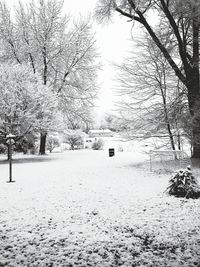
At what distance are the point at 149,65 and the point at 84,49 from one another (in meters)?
9.51

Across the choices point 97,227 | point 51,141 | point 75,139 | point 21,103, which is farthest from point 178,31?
point 75,139

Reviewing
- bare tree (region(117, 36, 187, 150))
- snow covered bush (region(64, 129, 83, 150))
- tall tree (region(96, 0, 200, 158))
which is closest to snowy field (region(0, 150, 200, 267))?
tall tree (region(96, 0, 200, 158))

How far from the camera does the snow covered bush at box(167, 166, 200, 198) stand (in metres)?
5.16

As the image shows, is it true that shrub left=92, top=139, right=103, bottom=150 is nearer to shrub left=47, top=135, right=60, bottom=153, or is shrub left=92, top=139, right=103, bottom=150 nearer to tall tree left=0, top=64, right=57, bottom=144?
shrub left=47, top=135, right=60, bottom=153

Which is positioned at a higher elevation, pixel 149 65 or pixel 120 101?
pixel 149 65

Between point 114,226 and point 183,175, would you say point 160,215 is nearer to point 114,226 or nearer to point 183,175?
point 114,226

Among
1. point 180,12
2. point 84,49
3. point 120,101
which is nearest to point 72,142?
point 84,49

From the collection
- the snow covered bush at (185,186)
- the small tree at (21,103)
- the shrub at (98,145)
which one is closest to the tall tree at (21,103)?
the small tree at (21,103)

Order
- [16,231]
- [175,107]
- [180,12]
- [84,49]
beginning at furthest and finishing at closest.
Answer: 1. [84,49]
2. [175,107]
3. [180,12]
4. [16,231]

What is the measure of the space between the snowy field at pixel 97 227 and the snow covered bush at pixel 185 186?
0.82ft

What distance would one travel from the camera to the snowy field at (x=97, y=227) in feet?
8.99

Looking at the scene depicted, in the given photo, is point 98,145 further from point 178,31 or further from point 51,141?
point 178,31

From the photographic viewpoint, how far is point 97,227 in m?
3.63

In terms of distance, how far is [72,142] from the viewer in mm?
27906
